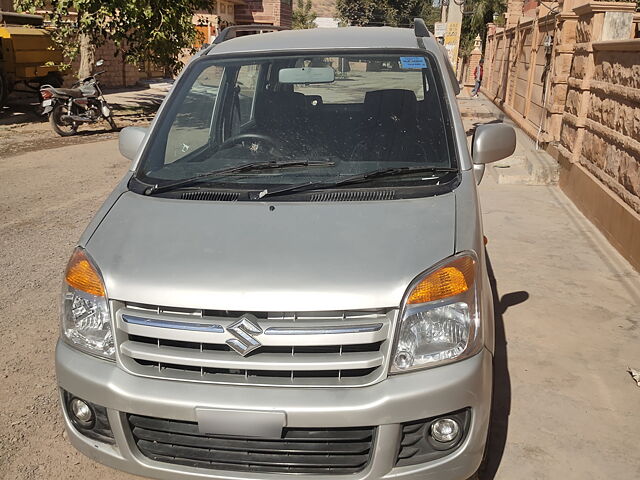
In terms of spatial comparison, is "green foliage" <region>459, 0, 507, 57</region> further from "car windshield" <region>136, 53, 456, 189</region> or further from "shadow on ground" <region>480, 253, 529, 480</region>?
"car windshield" <region>136, 53, 456, 189</region>

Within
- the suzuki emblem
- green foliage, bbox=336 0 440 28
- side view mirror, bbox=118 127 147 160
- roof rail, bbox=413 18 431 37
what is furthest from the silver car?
green foliage, bbox=336 0 440 28

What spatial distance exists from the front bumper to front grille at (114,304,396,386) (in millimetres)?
47

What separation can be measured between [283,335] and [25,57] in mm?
16325

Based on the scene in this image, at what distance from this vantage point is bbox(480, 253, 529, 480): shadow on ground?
3.02 meters

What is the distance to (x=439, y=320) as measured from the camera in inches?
89.7

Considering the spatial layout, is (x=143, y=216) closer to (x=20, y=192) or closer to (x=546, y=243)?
(x=546, y=243)

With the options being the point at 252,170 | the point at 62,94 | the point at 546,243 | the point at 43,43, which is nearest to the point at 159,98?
the point at 43,43

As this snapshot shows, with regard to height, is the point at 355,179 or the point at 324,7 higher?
the point at 324,7

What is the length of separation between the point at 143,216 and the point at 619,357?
3.15 metres

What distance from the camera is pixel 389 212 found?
8.64ft

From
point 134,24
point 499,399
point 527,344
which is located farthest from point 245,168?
point 134,24

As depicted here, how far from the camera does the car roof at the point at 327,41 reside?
3611 mm

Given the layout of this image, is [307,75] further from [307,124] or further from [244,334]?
[244,334]

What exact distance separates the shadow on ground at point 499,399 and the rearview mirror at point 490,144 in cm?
→ 113
